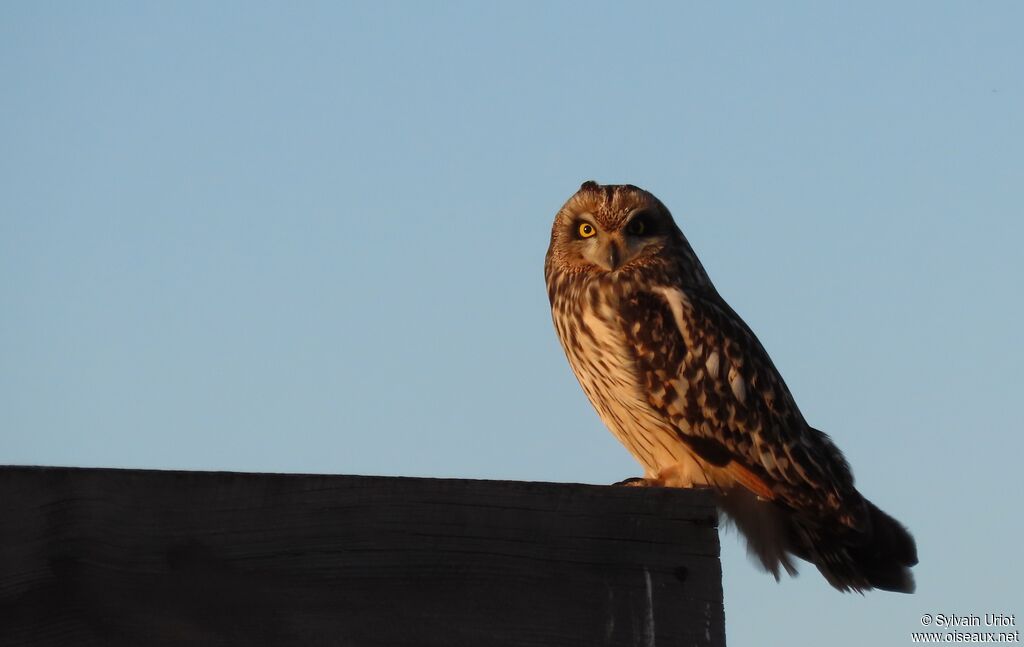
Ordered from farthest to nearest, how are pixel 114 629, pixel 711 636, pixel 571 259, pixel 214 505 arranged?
pixel 571 259
pixel 711 636
pixel 214 505
pixel 114 629

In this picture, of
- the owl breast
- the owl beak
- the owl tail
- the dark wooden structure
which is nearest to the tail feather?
the owl tail

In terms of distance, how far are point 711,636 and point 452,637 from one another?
44cm

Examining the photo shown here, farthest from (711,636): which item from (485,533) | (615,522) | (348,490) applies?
(348,490)

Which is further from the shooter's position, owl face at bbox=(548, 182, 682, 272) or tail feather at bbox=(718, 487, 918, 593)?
owl face at bbox=(548, 182, 682, 272)

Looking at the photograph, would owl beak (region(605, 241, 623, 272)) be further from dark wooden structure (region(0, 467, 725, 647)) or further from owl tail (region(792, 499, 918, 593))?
dark wooden structure (region(0, 467, 725, 647))

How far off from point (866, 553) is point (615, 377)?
102 centimetres

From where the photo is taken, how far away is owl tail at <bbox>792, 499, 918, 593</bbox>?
4172 millimetres

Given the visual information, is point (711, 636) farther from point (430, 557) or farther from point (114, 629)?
point (114, 629)

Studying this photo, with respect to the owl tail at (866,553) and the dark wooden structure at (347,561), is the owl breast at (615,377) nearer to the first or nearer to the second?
the owl tail at (866,553)

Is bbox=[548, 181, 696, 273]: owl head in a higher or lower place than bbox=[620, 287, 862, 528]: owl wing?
higher

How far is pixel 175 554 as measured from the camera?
1.74 metres

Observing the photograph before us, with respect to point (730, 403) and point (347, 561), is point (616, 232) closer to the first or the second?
point (730, 403)

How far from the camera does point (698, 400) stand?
4.40m

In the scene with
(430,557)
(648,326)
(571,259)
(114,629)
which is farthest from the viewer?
(571,259)
